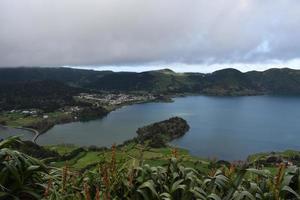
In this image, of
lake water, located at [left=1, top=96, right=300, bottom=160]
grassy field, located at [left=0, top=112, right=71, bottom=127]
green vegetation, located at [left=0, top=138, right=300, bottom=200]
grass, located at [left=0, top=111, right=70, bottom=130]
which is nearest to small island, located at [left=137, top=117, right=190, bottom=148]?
lake water, located at [left=1, top=96, right=300, bottom=160]

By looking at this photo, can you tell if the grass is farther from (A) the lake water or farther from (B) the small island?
(B) the small island

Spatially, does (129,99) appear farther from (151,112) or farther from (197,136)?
(197,136)

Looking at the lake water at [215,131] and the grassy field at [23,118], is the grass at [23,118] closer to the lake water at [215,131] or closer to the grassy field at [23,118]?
the grassy field at [23,118]

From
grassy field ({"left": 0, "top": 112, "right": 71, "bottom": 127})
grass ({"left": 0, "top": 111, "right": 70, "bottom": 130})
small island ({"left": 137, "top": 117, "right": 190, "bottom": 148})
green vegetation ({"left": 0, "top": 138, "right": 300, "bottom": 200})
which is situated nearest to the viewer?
green vegetation ({"left": 0, "top": 138, "right": 300, "bottom": 200})

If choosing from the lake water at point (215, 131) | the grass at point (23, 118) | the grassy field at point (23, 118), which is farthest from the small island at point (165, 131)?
the grass at point (23, 118)

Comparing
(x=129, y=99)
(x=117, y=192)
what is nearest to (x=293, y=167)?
(x=117, y=192)

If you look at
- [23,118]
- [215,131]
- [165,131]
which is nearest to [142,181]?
[165,131]

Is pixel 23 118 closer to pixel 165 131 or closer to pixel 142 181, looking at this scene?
pixel 165 131
